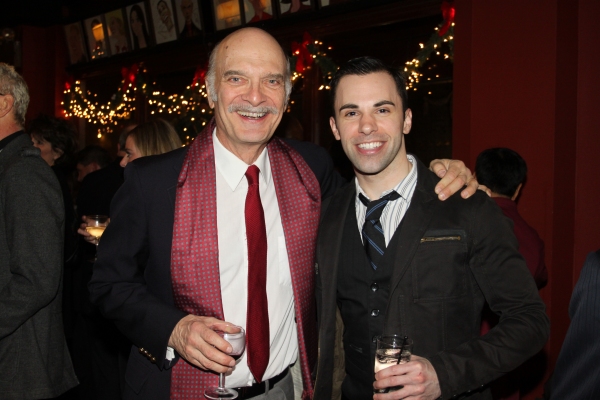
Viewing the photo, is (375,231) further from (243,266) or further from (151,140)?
(151,140)

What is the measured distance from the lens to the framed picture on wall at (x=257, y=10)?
578 centimetres

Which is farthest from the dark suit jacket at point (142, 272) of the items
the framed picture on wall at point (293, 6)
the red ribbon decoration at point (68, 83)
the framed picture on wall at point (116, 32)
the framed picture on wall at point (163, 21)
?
the red ribbon decoration at point (68, 83)

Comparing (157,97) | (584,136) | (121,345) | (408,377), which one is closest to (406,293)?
(408,377)

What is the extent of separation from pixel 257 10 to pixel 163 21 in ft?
4.99

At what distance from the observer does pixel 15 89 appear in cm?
239

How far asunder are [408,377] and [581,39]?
3.31 meters

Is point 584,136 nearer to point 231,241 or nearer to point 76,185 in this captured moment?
point 231,241

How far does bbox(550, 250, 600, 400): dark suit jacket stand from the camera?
0.94 metres

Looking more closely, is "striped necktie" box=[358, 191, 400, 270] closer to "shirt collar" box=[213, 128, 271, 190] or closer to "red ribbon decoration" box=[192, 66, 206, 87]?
"shirt collar" box=[213, 128, 271, 190]

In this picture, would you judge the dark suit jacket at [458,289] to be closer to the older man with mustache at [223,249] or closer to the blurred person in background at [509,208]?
the older man with mustache at [223,249]

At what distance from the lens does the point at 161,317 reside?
169cm

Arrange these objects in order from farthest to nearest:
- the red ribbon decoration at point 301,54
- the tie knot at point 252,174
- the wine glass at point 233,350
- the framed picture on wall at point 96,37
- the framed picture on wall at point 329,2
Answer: the framed picture on wall at point 96,37
the red ribbon decoration at point 301,54
the framed picture on wall at point 329,2
the tie knot at point 252,174
the wine glass at point 233,350

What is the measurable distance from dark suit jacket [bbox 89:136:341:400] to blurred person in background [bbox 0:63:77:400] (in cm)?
45

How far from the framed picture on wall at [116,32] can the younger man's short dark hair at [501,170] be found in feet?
17.4
